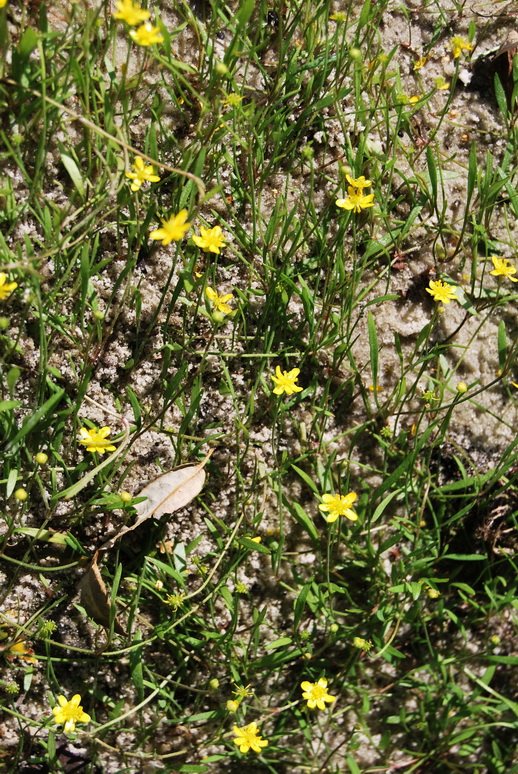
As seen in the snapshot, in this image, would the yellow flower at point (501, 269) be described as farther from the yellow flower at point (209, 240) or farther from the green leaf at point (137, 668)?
the green leaf at point (137, 668)

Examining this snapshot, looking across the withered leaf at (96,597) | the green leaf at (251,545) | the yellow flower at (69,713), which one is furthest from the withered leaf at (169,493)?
the yellow flower at (69,713)

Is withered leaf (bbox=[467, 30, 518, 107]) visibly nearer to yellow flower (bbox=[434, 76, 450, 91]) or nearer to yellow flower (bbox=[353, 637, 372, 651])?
yellow flower (bbox=[434, 76, 450, 91])

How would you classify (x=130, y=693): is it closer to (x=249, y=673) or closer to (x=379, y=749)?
(x=249, y=673)

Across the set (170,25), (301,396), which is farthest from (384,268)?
(170,25)

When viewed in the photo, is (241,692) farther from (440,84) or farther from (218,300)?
(440,84)

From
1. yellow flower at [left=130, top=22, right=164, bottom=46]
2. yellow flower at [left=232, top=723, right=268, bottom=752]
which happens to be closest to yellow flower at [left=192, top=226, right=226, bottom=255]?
yellow flower at [left=130, top=22, right=164, bottom=46]
